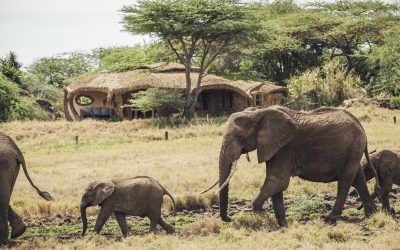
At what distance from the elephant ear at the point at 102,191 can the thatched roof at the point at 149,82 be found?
2826 cm

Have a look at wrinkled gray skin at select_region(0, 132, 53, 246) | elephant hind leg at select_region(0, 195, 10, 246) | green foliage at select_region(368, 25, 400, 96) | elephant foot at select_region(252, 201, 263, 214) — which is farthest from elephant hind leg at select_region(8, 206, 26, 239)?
green foliage at select_region(368, 25, 400, 96)

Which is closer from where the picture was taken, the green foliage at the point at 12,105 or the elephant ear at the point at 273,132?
the elephant ear at the point at 273,132

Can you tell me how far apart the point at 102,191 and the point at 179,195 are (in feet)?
12.4

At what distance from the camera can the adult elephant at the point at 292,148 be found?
1087 cm

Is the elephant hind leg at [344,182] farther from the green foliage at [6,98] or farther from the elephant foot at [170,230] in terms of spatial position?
the green foliage at [6,98]

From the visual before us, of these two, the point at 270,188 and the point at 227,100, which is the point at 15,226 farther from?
the point at 227,100

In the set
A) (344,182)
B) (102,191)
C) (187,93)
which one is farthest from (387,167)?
(187,93)

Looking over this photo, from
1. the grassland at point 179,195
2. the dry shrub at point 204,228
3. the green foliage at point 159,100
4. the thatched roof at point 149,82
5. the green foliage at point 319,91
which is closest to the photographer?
the grassland at point 179,195

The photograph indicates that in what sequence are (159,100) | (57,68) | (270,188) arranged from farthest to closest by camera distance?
1. (57,68)
2. (159,100)
3. (270,188)

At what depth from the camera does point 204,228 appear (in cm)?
1062

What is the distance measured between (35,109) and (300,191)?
3476cm

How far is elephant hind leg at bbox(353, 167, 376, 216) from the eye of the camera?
1171 cm

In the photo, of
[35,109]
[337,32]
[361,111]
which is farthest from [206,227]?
[337,32]

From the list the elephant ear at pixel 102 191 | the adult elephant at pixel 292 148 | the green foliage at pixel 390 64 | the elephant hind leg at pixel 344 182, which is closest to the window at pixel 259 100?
the green foliage at pixel 390 64
